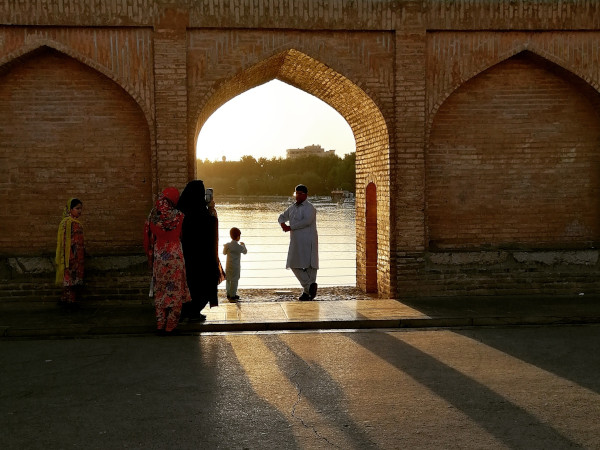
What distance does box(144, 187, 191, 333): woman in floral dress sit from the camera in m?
7.26

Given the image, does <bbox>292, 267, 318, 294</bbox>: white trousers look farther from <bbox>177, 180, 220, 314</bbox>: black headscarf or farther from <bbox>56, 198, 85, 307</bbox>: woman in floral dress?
<bbox>56, 198, 85, 307</bbox>: woman in floral dress

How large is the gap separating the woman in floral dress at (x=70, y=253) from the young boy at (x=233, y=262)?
2266mm

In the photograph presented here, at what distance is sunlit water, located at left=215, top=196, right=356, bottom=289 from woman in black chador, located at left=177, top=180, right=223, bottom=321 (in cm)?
326

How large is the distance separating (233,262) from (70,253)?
2.55 m

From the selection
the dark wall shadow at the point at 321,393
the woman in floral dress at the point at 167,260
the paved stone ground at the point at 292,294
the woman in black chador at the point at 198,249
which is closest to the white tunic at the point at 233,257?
the paved stone ground at the point at 292,294

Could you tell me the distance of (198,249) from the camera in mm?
7773

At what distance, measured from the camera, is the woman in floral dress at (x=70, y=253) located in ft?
28.1

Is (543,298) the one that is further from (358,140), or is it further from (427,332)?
(358,140)

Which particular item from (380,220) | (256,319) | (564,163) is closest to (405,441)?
(256,319)

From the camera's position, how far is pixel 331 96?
10633mm

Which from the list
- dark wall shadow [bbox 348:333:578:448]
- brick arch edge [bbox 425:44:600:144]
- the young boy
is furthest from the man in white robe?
dark wall shadow [bbox 348:333:578:448]

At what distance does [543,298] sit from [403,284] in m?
1.99

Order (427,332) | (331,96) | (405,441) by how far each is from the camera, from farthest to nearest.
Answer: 1. (331,96)
2. (427,332)
3. (405,441)

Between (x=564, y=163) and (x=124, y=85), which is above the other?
(x=124, y=85)
